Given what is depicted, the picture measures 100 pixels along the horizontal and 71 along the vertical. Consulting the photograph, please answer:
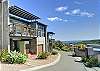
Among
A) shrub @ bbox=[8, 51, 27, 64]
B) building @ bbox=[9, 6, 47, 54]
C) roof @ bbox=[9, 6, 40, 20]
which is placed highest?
roof @ bbox=[9, 6, 40, 20]

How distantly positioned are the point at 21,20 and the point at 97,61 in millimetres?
12583

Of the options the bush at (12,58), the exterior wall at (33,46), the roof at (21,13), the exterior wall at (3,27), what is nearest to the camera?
the bush at (12,58)

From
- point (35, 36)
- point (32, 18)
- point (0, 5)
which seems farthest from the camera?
point (32, 18)

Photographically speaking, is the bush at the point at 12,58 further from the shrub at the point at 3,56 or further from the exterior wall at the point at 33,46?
the exterior wall at the point at 33,46

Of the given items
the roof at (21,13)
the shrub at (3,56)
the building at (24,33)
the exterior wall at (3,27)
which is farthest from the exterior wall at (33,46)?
the shrub at (3,56)

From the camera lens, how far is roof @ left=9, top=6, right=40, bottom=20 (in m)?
25.8

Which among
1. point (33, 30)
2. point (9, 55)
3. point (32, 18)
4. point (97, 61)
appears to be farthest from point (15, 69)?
point (32, 18)

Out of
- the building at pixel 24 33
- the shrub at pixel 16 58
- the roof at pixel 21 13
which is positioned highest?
the roof at pixel 21 13

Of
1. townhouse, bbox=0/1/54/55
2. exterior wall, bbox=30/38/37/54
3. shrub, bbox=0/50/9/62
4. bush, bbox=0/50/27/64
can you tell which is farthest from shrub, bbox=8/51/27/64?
exterior wall, bbox=30/38/37/54

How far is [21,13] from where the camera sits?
2838cm

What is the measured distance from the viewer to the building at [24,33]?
22.1 m

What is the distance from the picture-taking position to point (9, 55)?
18.1 meters

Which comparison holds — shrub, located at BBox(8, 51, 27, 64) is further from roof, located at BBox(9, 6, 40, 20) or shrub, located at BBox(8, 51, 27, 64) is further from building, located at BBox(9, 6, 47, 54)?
roof, located at BBox(9, 6, 40, 20)

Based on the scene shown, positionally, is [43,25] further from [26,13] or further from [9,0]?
[9,0]
